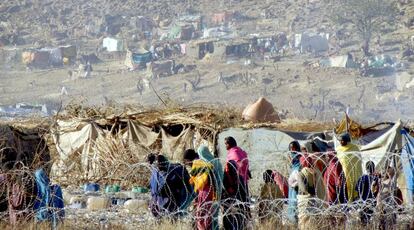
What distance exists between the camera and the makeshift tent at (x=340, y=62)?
47.9 m

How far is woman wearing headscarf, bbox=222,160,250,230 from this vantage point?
30.8ft

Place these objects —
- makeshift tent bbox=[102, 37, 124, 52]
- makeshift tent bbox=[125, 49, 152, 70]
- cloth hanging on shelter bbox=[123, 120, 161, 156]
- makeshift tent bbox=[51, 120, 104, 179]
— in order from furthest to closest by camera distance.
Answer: makeshift tent bbox=[102, 37, 124, 52] < makeshift tent bbox=[125, 49, 152, 70] < cloth hanging on shelter bbox=[123, 120, 161, 156] < makeshift tent bbox=[51, 120, 104, 179]

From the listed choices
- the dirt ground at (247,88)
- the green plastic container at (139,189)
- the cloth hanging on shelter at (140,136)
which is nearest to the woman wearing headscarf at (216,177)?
the green plastic container at (139,189)

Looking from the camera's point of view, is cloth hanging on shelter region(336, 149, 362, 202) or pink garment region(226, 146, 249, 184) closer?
cloth hanging on shelter region(336, 149, 362, 202)

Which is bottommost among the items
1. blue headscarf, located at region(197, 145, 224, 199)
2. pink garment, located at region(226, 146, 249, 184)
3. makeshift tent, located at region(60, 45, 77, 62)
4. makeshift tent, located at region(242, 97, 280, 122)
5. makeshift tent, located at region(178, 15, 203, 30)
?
makeshift tent, located at region(60, 45, 77, 62)

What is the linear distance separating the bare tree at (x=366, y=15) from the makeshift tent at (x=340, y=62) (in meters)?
4.15

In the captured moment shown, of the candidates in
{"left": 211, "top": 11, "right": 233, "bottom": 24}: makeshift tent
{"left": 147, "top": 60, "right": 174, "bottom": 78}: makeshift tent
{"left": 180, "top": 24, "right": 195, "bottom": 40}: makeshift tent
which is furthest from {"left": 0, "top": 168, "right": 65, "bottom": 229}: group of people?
{"left": 211, "top": 11, "right": 233, "bottom": 24}: makeshift tent

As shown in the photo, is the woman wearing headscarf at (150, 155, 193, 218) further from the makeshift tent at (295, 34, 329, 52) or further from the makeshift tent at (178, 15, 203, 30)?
the makeshift tent at (178, 15, 203, 30)

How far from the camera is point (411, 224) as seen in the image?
31.7 ft

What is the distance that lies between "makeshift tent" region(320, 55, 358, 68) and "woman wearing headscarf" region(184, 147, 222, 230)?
128 feet

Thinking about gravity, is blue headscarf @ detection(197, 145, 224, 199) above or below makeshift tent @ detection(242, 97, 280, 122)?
above

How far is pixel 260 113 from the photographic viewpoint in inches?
708

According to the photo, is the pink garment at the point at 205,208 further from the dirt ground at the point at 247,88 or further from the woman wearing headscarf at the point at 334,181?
the dirt ground at the point at 247,88

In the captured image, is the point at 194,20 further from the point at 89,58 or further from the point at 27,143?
the point at 27,143
